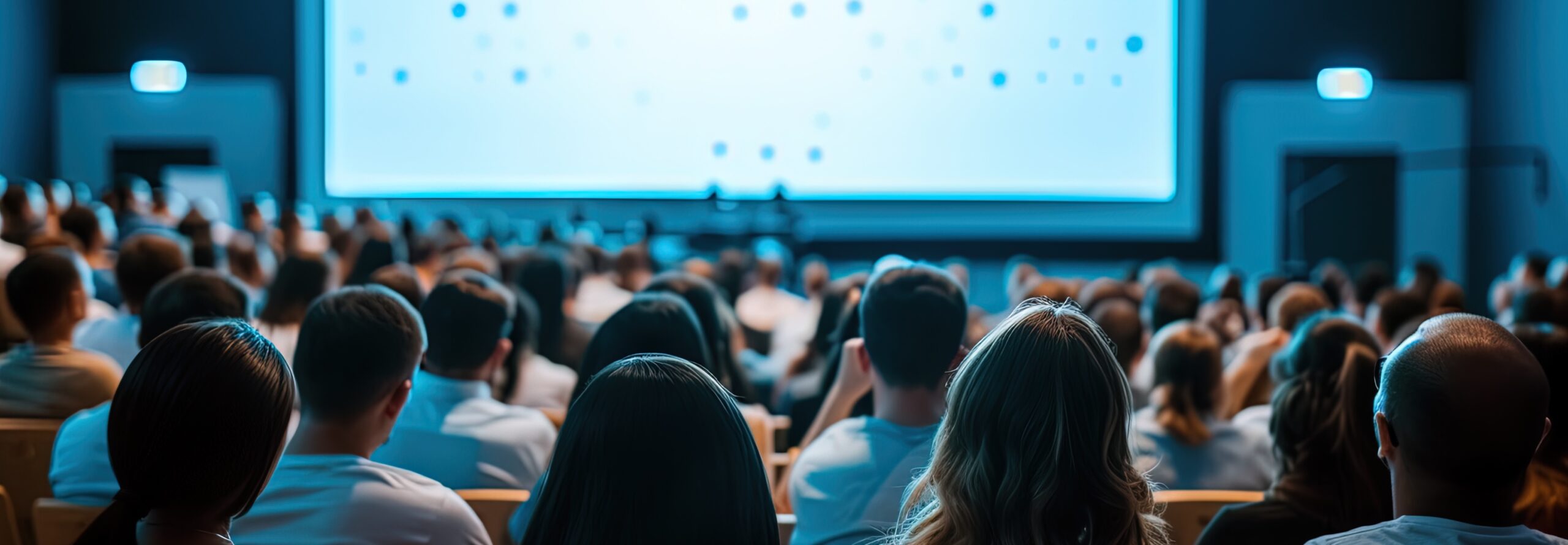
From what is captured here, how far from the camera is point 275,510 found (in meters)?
1.71

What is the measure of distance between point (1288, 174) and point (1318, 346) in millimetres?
10901

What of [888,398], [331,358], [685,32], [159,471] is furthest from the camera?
[685,32]

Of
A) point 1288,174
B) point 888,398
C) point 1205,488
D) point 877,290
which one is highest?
point 1288,174

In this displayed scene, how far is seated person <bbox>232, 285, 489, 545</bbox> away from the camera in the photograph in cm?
171

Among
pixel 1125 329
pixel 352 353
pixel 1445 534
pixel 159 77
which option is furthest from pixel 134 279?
pixel 159 77

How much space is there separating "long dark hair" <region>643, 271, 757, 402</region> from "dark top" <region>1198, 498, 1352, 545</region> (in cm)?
150

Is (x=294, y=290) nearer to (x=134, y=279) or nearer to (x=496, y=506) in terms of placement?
(x=134, y=279)

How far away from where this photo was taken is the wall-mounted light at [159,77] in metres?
12.1

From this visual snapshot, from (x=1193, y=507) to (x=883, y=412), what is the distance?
0.59 meters

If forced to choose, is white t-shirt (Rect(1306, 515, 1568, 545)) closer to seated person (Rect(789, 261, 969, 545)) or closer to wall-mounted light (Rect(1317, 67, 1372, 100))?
seated person (Rect(789, 261, 969, 545))

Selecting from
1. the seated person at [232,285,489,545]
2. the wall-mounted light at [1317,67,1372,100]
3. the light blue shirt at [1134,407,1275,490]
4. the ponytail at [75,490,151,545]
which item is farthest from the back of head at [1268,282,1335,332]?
the wall-mounted light at [1317,67,1372,100]

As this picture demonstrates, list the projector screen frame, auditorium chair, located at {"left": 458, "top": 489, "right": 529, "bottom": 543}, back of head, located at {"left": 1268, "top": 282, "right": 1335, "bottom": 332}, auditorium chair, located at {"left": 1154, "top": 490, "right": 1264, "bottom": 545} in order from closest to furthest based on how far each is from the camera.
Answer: auditorium chair, located at {"left": 458, "top": 489, "right": 529, "bottom": 543} < auditorium chair, located at {"left": 1154, "top": 490, "right": 1264, "bottom": 545} < back of head, located at {"left": 1268, "top": 282, "right": 1335, "bottom": 332} < the projector screen frame

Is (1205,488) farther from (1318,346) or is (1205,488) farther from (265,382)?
(265,382)

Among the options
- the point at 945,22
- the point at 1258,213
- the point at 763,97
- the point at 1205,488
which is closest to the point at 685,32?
the point at 763,97
